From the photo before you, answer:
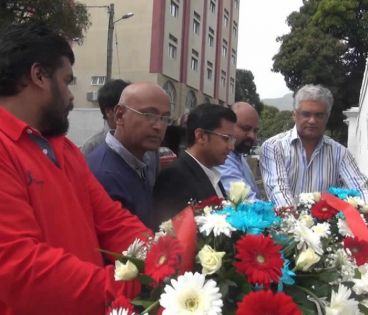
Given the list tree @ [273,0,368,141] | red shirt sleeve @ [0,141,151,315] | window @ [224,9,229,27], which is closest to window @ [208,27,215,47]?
window @ [224,9,229,27]

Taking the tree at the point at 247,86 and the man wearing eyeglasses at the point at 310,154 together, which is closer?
the man wearing eyeglasses at the point at 310,154

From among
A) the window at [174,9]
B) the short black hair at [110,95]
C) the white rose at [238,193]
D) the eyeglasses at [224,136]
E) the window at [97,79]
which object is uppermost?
the window at [174,9]

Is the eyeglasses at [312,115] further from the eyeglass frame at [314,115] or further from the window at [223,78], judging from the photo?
the window at [223,78]

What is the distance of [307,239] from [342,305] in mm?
210

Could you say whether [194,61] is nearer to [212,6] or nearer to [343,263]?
[212,6]

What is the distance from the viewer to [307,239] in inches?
57.5

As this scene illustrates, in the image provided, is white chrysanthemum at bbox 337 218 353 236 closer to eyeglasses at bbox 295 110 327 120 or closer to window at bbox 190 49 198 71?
eyeglasses at bbox 295 110 327 120

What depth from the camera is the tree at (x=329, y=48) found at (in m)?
22.6

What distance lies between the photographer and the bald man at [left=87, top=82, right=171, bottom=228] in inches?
98.7

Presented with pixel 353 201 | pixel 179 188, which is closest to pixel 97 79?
pixel 179 188

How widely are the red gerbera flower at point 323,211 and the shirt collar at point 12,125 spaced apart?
1.16 meters

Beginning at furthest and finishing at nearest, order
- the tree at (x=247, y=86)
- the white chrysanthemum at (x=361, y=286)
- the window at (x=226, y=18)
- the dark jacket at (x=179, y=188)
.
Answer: the tree at (x=247, y=86), the window at (x=226, y=18), the dark jacket at (x=179, y=188), the white chrysanthemum at (x=361, y=286)

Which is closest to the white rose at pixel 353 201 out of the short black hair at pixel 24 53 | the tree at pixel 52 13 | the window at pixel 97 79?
the short black hair at pixel 24 53

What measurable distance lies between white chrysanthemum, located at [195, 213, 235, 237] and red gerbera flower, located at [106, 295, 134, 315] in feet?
0.88
